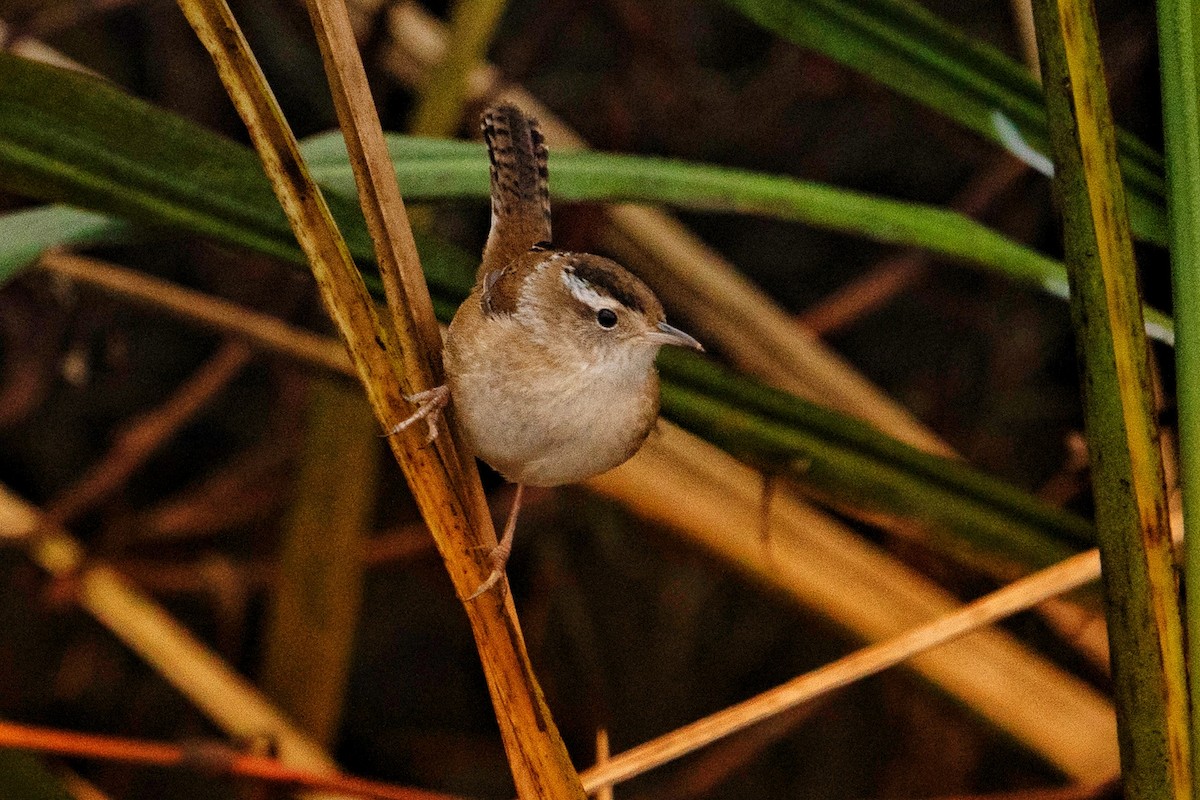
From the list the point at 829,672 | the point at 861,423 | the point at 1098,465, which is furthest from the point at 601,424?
the point at 1098,465

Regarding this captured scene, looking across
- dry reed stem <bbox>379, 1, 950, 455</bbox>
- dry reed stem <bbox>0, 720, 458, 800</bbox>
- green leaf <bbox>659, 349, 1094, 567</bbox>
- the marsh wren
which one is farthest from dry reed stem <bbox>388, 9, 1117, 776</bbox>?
dry reed stem <bbox>0, 720, 458, 800</bbox>

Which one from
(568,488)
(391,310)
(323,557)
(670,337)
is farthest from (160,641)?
(391,310)

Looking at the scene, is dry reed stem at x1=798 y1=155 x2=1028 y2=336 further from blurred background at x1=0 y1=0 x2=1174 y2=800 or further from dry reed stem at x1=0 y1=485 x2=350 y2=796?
dry reed stem at x1=0 y1=485 x2=350 y2=796

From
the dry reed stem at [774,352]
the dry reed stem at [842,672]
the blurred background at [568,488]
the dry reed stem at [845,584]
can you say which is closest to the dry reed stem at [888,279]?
the blurred background at [568,488]

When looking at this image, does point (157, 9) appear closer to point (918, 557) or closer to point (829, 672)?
point (918, 557)

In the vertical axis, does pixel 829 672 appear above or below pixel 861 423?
below

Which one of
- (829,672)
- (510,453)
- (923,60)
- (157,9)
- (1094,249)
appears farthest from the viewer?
(157,9)
